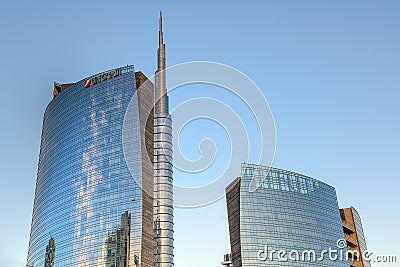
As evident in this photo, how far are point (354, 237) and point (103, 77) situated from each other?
9778 centimetres

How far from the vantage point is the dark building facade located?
501 feet

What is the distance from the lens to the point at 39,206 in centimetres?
15438

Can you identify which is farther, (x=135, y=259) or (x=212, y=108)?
(x=135, y=259)

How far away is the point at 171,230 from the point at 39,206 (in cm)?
5106

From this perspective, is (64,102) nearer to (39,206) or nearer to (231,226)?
(39,206)

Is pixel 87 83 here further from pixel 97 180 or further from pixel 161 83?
pixel 97 180

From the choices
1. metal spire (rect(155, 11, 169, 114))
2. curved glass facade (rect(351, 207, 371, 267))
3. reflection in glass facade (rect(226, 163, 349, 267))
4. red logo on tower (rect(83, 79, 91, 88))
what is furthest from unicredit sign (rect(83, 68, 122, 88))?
curved glass facade (rect(351, 207, 371, 267))

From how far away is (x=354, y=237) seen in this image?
16038cm

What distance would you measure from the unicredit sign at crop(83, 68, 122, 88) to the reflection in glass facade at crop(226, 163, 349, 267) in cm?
4736

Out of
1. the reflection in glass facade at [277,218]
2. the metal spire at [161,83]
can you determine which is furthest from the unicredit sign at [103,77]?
the reflection in glass facade at [277,218]

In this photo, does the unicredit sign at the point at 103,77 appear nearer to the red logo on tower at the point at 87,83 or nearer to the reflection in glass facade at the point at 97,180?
the red logo on tower at the point at 87,83

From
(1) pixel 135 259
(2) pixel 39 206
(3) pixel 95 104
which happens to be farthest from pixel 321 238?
(2) pixel 39 206

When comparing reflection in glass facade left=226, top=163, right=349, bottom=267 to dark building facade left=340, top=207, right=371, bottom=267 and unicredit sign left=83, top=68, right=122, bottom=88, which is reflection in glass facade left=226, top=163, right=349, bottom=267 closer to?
dark building facade left=340, top=207, right=371, bottom=267

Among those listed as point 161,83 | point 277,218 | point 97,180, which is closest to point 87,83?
point 161,83
